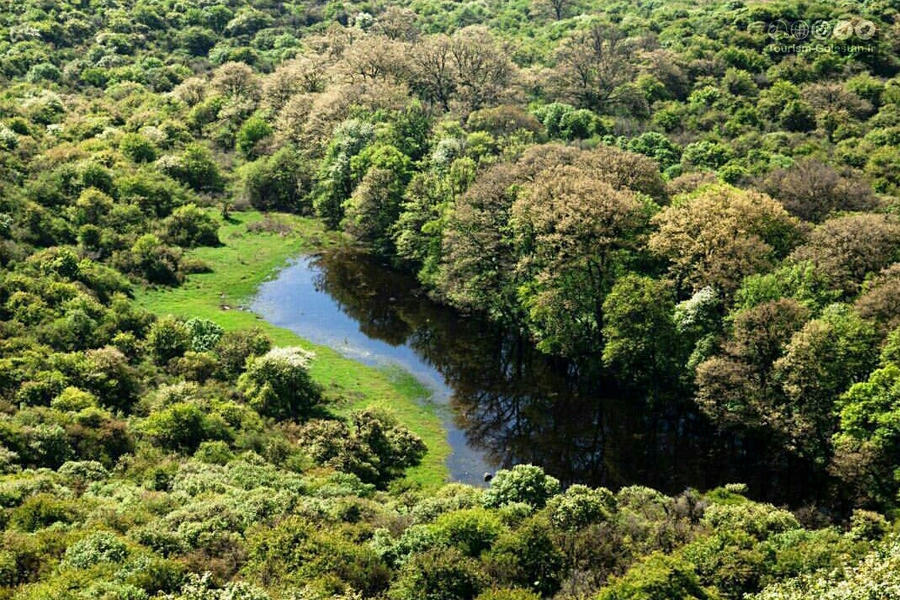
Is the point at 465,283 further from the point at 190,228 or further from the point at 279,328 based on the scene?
the point at 190,228

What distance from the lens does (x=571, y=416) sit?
5716 centimetres

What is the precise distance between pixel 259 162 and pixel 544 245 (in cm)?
5331

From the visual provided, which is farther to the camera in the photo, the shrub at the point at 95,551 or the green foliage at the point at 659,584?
the shrub at the point at 95,551

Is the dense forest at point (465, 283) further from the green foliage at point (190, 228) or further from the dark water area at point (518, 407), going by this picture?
the dark water area at point (518, 407)

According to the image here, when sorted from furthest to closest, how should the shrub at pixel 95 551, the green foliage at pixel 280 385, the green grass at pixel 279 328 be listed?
the green grass at pixel 279 328 → the green foliage at pixel 280 385 → the shrub at pixel 95 551

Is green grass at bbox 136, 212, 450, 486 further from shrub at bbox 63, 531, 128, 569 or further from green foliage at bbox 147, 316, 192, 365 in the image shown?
shrub at bbox 63, 531, 128, 569

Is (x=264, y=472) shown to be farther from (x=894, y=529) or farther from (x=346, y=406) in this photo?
(x=894, y=529)

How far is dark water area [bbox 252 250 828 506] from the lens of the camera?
164ft

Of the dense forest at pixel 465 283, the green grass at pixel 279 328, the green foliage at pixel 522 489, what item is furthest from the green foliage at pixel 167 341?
the green foliage at pixel 522 489

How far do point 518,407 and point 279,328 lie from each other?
80.7 feet

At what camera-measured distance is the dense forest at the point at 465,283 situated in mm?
33594

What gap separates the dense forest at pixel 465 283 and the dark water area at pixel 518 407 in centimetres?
176

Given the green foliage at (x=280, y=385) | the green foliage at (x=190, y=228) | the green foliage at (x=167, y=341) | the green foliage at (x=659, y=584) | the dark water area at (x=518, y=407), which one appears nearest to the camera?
the green foliage at (x=659, y=584)

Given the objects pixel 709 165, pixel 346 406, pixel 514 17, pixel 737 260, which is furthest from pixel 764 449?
pixel 514 17
